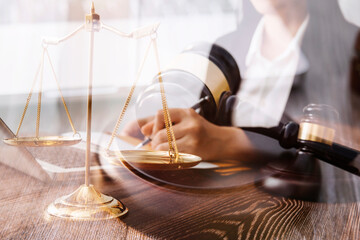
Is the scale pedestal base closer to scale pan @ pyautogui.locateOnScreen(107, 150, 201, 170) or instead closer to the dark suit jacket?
scale pan @ pyautogui.locateOnScreen(107, 150, 201, 170)

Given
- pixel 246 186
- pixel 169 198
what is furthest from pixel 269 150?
pixel 169 198

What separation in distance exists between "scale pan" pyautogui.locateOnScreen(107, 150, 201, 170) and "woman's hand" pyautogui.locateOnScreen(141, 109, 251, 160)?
0.10ft

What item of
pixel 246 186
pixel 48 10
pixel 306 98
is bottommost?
pixel 246 186

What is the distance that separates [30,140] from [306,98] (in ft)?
1.34

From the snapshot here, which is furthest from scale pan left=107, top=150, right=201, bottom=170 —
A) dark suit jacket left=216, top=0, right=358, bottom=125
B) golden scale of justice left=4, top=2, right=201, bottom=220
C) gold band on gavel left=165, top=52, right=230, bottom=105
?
dark suit jacket left=216, top=0, right=358, bottom=125

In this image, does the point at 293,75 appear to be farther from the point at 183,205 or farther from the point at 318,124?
the point at 183,205

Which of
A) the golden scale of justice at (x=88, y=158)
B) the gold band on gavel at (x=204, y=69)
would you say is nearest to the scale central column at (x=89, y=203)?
the golden scale of justice at (x=88, y=158)

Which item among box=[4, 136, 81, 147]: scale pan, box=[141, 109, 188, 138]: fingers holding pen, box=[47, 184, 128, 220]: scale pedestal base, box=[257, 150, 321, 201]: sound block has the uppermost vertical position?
box=[141, 109, 188, 138]: fingers holding pen

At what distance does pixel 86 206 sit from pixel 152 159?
0.27 feet

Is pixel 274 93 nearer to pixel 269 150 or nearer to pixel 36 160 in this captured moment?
pixel 269 150

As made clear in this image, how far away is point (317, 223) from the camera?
37 centimetres

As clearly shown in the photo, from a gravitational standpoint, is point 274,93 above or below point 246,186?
above

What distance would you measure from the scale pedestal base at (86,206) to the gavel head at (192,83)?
0.12 m

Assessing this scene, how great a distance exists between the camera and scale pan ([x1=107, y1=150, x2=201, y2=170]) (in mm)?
360
